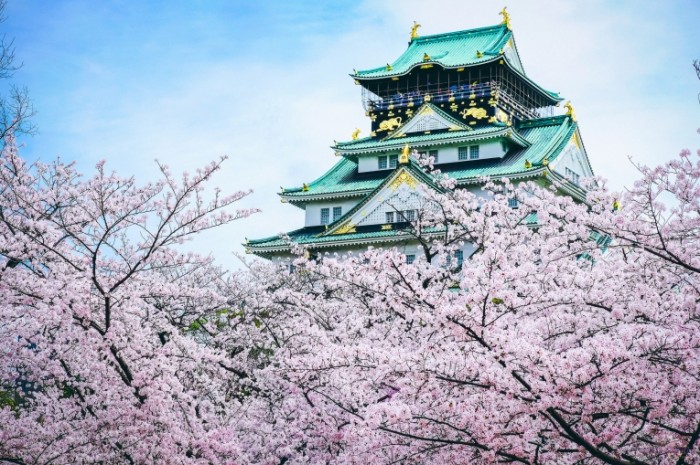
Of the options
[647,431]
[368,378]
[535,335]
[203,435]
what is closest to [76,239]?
[203,435]

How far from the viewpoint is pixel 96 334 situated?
35.6ft

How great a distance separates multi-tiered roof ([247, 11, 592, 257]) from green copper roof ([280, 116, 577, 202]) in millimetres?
51

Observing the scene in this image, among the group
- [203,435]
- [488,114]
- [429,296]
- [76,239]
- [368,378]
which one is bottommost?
[203,435]

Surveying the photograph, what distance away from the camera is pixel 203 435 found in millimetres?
11617

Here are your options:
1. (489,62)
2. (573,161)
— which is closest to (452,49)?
(489,62)

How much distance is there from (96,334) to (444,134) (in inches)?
1207

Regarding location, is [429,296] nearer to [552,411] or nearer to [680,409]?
[552,411]

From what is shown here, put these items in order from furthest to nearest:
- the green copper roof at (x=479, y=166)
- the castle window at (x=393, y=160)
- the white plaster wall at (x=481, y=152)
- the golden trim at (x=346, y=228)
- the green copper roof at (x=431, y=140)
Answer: the castle window at (x=393, y=160), the white plaster wall at (x=481, y=152), the green copper roof at (x=431, y=140), the green copper roof at (x=479, y=166), the golden trim at (x=346, y=228)

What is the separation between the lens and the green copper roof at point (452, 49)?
139 feet

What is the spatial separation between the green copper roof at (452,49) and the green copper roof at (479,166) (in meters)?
4.13

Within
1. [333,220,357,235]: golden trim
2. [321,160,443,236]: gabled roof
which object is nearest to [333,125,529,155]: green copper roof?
[321,160,443,236]: gabled roof

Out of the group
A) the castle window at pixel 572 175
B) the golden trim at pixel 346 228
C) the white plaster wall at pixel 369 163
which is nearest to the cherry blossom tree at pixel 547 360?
the golden trim at pixel 346 228

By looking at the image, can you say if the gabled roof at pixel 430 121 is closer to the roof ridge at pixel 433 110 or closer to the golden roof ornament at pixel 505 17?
the roof ridge at pixel 433 110

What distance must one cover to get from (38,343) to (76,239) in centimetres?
224
